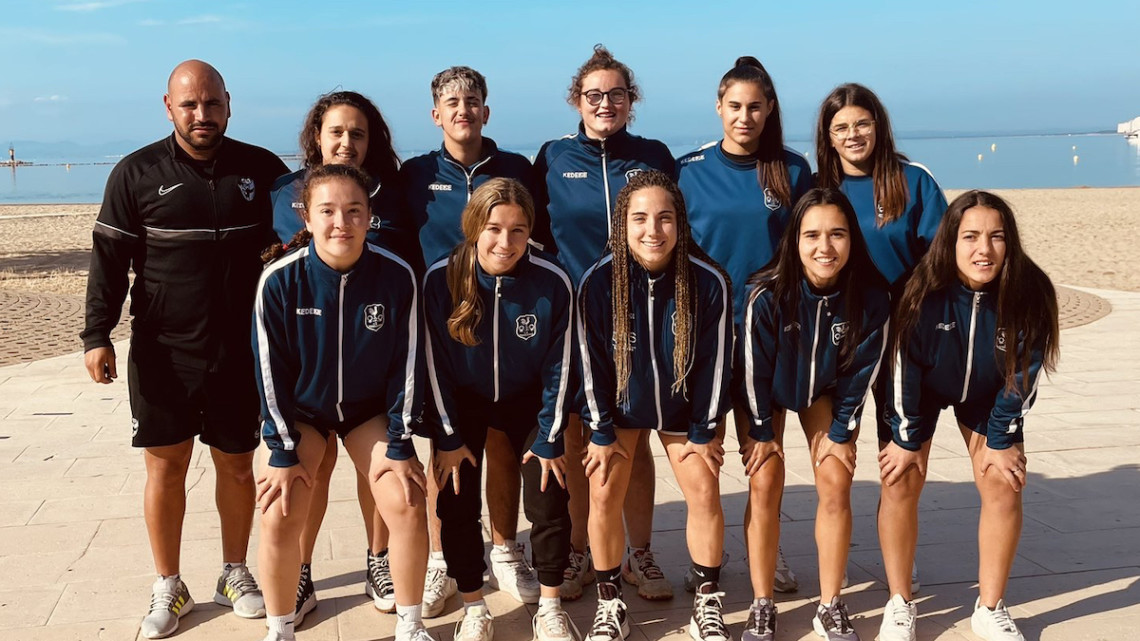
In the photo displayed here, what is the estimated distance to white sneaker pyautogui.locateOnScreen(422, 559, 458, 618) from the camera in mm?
4191

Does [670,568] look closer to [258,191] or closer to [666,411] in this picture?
[666,411]

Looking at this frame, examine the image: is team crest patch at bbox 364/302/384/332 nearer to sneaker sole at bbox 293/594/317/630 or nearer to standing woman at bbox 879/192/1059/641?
sneaker sole at bbox 293/594/317/630

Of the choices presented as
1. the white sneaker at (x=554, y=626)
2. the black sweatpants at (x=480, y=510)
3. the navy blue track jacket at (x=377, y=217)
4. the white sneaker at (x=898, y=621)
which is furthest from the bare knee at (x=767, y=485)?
the navy blue track jacket at (x=377, y=217)

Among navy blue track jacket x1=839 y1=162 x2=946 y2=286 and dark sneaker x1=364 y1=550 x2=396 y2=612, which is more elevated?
navy blue track jacket x1=839 y1=162 x2=946 y2=286

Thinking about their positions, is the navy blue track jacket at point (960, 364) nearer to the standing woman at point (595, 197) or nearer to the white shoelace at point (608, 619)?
the standing woman at point (595, 197)

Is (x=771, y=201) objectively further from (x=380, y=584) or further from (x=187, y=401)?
(x=187, y=401)

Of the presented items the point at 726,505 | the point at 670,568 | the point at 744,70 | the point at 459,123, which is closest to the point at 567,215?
the point at 459,123

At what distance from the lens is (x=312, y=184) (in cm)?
372

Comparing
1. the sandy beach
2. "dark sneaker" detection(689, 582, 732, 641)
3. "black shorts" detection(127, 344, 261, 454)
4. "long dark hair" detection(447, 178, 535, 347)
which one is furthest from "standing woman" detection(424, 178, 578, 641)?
the sandy beach

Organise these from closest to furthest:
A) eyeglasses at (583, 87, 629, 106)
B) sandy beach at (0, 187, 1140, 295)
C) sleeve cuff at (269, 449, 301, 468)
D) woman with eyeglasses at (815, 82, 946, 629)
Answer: sleeve cuff at (269, 449, 301, 468) → woman with eyeglasses at (815, 82, 946, 629) → eyeglasses at (583, 87, 629, 106) → sandy beach at (0, 187, 1140, 295)

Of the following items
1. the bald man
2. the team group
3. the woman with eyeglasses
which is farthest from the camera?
the woman with eyeglasses

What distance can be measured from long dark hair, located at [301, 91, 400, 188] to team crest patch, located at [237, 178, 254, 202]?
25 centimetres

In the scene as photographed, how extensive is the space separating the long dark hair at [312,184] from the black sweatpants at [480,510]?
0.85m

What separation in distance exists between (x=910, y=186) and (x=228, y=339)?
2770 mm
